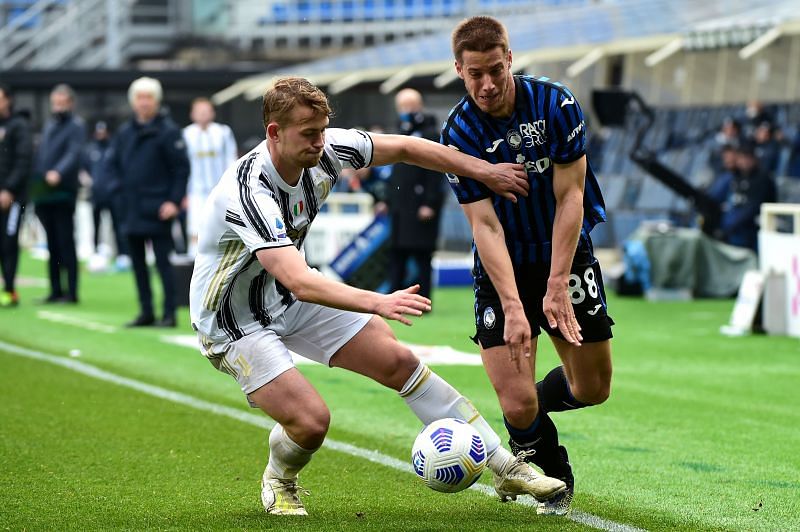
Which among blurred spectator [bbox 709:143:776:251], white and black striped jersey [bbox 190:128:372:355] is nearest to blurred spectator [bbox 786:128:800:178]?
blurred spectator [bbox 709:143:776:251]

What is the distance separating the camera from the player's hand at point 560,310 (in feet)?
17.7

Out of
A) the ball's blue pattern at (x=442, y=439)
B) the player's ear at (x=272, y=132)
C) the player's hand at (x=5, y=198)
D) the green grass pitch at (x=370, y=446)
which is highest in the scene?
the player's ear at (x=272, y=132)

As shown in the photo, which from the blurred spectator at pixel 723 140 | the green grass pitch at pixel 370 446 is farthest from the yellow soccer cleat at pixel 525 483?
the blurred spectator at pixel 723 140

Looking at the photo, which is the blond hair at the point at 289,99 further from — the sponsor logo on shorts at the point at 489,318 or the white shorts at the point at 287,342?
the sponsor logo on shorts at the point at 489,318

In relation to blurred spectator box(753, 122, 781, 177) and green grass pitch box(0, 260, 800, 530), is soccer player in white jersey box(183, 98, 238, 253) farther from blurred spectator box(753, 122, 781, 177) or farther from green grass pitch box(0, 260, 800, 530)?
blurred spectator box(753, 122, 781, 177)

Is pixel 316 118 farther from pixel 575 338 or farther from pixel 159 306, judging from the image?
pixel 159 306

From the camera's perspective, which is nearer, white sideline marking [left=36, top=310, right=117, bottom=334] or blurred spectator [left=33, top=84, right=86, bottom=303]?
white sideline marking [left=36, top=310, right=117, bottom=334]

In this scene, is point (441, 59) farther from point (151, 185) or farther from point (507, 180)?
point (507, 180)

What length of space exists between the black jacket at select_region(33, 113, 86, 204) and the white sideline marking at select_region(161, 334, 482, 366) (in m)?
3.28

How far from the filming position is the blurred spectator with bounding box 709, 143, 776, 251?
16938mm

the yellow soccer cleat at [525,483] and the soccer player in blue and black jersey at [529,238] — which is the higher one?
the soccer player in blue and black jersey at [529,238]

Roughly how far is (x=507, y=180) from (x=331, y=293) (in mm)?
913

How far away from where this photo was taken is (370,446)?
24.4ft

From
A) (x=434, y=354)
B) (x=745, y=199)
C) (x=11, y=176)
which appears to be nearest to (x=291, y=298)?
(x=434, y=354)
